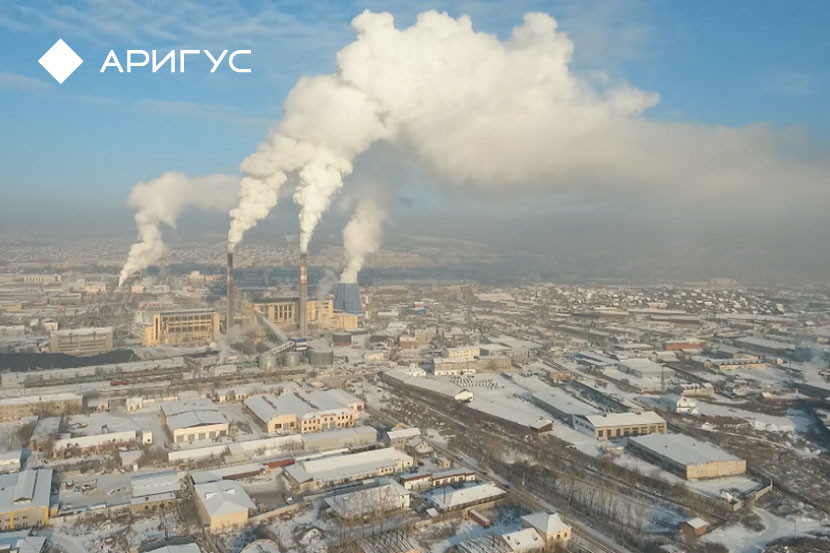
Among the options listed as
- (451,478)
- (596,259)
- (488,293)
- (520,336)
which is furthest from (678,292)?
(451,478)

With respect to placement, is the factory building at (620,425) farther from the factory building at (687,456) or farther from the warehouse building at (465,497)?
the warehouse building at (465,497)

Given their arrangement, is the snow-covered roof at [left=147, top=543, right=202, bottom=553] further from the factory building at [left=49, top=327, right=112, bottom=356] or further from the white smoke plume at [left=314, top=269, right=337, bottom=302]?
the white smoke plume at [left=314, top=269, right=337, bottom=302]

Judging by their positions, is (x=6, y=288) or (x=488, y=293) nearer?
(x=6, y=288)

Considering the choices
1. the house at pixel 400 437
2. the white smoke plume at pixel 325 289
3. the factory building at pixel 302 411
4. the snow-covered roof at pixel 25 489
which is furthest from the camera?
the white smoke plume at pixel 325 289

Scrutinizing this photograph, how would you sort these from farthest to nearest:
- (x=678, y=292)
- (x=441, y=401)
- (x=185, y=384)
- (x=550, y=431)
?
(x=678, y=292), (x=185, y=384), (x=441, y=401), (x=550, y=431)

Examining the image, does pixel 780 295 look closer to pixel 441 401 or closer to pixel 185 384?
pixel 441 401

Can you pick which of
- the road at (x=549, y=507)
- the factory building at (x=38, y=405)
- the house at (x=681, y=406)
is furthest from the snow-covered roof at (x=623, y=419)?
the factory building at (x=38, y=405)

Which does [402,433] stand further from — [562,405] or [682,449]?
[682,449]
